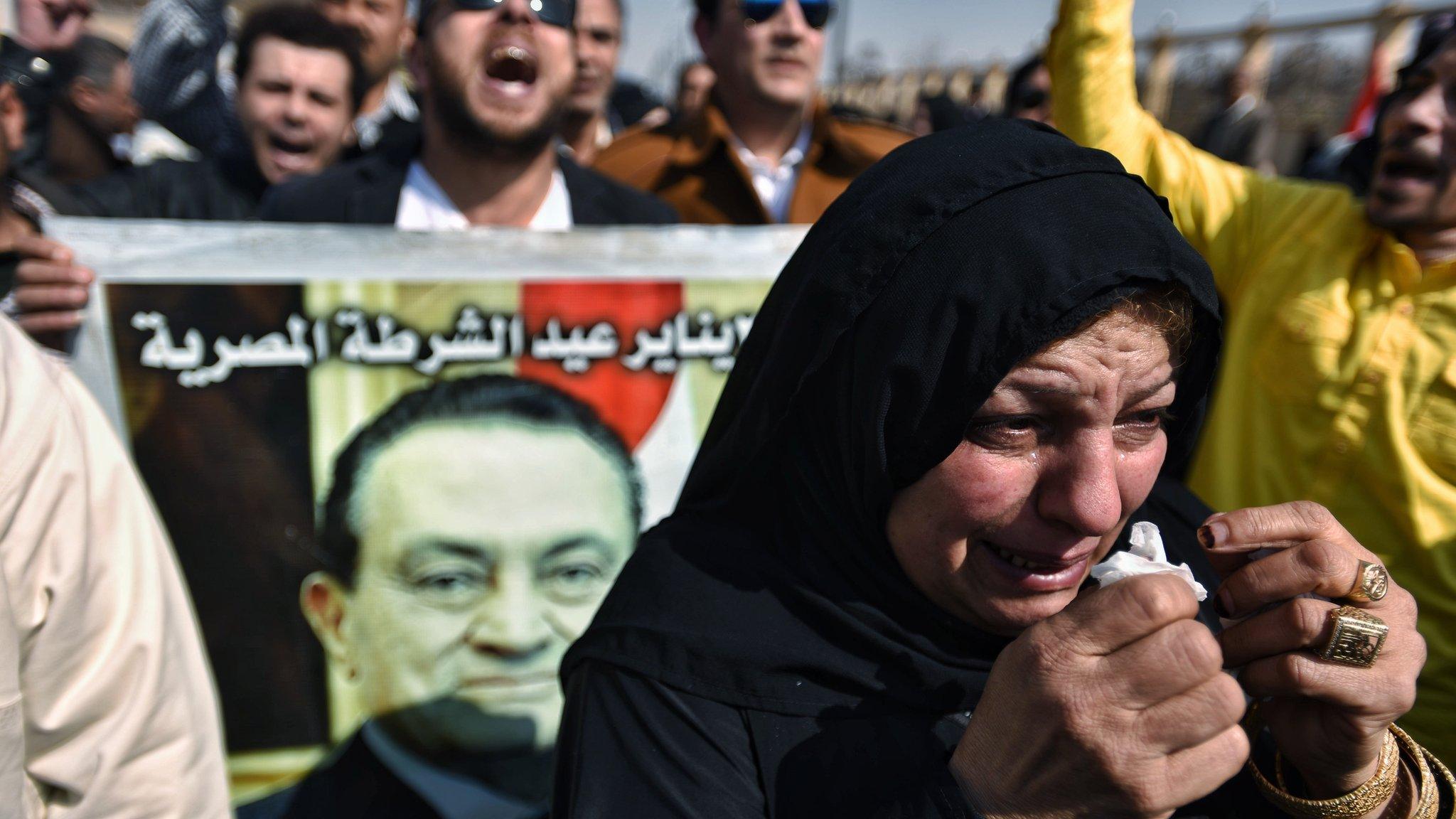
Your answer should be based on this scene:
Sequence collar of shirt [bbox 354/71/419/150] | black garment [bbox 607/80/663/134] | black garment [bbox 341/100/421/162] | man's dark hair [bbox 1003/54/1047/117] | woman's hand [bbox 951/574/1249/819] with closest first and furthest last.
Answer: woman's hand [bbox 951/574/1249/819] < black garment [bbox 341/100/421/162] < collar of shirt [bbox 354/71/419/150] < man's dark hair [bbox 1003/54/1047/117] < black garment [bbox 607/80/663/134]

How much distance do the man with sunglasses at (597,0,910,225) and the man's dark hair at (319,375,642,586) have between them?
45.9 inches

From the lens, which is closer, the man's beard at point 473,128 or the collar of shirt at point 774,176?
the man's beard at point 473,128

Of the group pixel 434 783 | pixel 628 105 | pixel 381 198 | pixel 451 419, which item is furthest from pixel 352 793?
pixel 628 105

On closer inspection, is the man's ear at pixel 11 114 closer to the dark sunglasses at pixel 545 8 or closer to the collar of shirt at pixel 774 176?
the dark sunglasses at pixel 545 8

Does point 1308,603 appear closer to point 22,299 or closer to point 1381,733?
point 1381,733

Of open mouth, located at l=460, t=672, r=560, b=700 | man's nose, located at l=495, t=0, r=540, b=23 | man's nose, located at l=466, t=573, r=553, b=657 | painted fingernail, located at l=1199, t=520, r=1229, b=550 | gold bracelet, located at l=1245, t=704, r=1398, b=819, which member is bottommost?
open mouth, located at l=460, t=672, r=560, b=700

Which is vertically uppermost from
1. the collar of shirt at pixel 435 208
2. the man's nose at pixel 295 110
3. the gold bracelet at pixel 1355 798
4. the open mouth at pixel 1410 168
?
the open mouth at pixel 1410 168

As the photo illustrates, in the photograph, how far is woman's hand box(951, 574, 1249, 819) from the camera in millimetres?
1015

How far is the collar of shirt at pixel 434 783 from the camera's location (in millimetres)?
2254

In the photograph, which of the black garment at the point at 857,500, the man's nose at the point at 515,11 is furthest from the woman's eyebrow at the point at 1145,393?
the man's nose at the point at 515,11

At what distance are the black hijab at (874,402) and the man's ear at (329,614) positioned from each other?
3.65ft

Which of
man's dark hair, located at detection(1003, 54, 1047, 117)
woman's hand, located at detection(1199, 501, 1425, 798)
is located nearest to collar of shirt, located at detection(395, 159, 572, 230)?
woman's hand, located at detection(1199, 501, 1425, 798)

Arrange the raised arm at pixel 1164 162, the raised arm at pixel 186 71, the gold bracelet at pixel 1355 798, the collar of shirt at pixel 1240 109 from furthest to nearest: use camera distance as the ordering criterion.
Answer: the collar of shirt at pixel 1240 109, the raised arm at pixel 186 71, the raised arm at pixel 1164 162, the gold bracelet at pixel 1355 798

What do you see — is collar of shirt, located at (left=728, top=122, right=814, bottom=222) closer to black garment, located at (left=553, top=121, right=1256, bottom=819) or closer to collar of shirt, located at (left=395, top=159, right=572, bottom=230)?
collar of shirt, located at (left=395, top=159, right=572, bottom=230)
